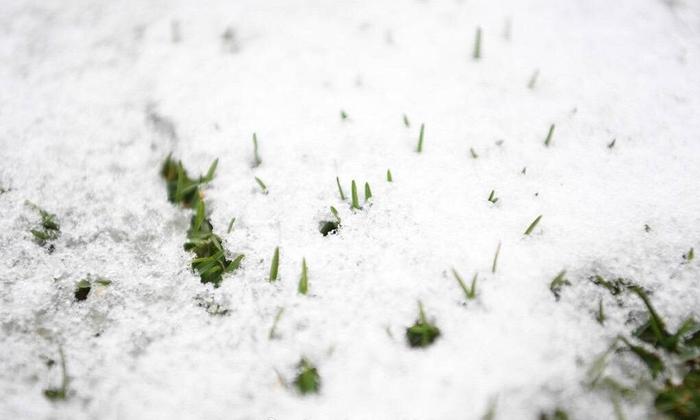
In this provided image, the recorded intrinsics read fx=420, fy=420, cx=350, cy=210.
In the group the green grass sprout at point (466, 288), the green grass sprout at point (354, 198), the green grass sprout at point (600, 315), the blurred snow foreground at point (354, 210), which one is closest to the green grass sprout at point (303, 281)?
the blurred snow foreground at point (354, 210)

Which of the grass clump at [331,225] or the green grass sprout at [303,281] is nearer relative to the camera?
the green grass sprout at [303,281]

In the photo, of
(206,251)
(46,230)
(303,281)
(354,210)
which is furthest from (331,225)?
(46,230)

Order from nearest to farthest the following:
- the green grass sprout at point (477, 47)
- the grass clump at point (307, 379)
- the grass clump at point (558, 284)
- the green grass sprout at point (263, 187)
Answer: the grass clump at point (307, 379) < the grass clump at point (558, 284) < the green grass sprout at point (263, 187) < the green grass sprout at point (477, 47)

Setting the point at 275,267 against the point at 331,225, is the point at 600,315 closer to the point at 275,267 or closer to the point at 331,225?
the point at 331,225

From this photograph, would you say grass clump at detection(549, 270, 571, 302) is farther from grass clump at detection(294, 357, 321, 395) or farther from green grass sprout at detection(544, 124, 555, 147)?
grass clump at detection(294, 357, 321, 395)

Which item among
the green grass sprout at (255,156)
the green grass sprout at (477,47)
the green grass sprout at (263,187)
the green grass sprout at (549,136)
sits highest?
the green grass sprout at (477,47)

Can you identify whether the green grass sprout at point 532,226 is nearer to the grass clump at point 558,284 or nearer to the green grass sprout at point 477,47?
the grass clump at point 558,284

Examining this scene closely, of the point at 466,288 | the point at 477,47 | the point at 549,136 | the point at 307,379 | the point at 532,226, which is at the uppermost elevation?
the point at 477,47

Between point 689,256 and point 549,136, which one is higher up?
point 549,136
